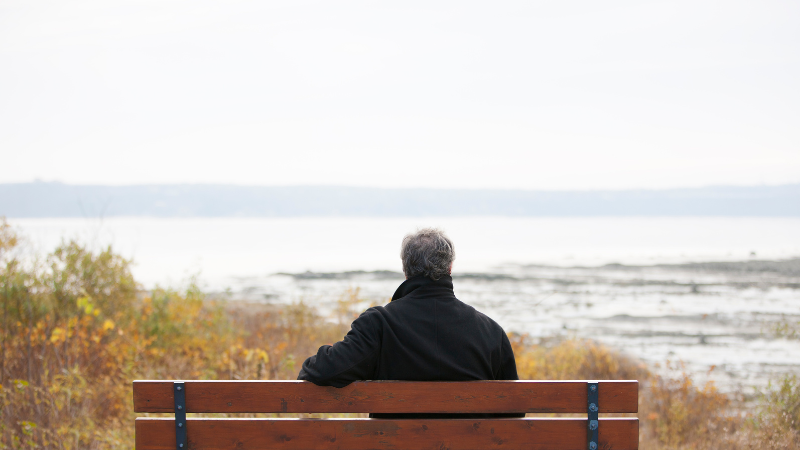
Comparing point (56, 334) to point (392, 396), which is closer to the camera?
point (392, 396)

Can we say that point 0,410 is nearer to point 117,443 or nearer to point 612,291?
point 117,443

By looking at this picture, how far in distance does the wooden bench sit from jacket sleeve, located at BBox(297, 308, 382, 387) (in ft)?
0.19

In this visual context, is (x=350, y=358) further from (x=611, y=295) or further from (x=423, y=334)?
(x=611, y=295)

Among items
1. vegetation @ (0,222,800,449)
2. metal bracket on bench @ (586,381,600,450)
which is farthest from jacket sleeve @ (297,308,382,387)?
vegetation @ (0,222,800,449)

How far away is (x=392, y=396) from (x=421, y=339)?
0.28 m

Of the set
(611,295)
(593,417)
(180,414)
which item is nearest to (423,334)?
(593,417)

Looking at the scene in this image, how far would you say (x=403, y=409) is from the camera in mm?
2547

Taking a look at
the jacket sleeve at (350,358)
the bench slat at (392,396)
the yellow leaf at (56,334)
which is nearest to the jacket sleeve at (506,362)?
the bench slat at (392,396)

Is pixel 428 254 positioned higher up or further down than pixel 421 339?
higher up

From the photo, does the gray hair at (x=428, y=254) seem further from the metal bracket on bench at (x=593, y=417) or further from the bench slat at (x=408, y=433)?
the metal bracket on bench at (x=593, y=417)

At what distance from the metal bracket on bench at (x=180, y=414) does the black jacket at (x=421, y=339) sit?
50 centimetres

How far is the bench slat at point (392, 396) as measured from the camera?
2.54 m

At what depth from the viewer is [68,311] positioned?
6746 mm

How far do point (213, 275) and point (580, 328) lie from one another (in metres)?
19.5
